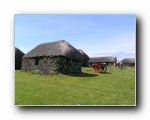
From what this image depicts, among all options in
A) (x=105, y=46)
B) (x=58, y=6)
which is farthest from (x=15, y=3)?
(x=105, y=46)

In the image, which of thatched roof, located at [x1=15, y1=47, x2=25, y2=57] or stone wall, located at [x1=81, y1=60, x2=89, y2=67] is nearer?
thatched roof, located at [x1=15, y1=47, x2=25, y2=57]

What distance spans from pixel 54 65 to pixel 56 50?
32 centimetres

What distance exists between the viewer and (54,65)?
614 cm

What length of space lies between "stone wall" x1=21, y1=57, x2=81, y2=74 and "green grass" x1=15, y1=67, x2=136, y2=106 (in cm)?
11

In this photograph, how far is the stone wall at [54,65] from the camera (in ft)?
20.1

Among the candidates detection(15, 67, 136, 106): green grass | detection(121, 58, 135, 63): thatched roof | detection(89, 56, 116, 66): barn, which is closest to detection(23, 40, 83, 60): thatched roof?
detection(89, 56, 116, 66): barn

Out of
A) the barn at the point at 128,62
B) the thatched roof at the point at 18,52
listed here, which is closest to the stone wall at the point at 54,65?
the thatched roof at the point at 18,52

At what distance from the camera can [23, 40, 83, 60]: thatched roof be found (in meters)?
5.96

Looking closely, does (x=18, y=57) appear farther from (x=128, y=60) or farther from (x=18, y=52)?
(x=128, y=60)

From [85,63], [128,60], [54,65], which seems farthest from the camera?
[54,65]

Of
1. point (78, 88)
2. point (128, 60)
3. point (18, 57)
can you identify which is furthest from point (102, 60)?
point (18, 57)

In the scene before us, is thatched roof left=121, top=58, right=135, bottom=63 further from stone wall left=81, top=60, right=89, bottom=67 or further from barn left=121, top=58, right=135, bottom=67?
stone wall left=81, top=60, right=89, bottom=67

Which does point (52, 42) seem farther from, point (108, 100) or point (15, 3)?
point (108, 100)

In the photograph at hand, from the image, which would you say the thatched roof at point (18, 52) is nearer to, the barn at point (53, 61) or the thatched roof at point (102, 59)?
the barn at point (53, 61)
